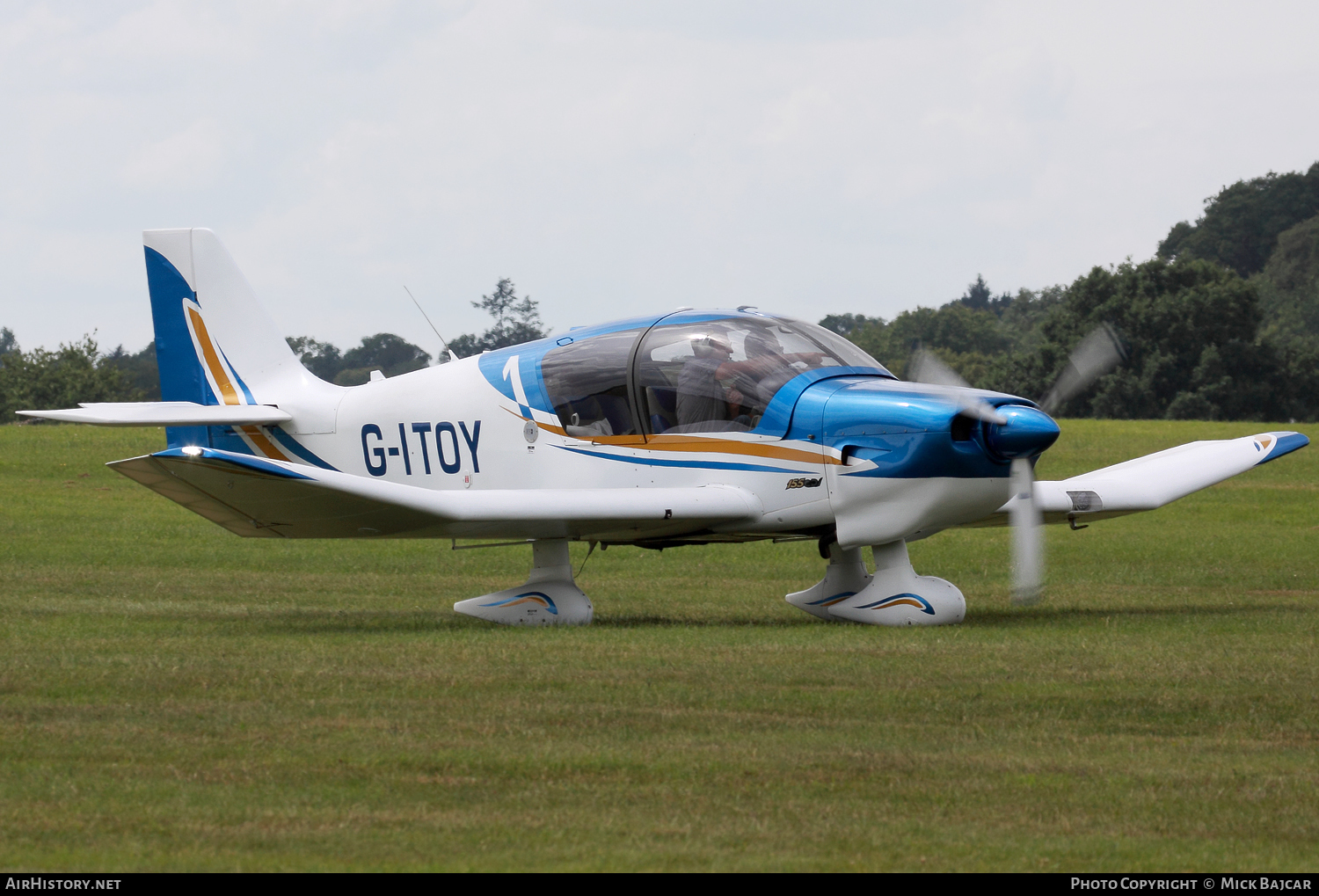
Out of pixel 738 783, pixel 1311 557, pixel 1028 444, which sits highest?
pixel 1028 444

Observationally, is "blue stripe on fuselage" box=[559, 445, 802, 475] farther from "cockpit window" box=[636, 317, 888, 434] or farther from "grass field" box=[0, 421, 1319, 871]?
"grass field" box=[0, 421, 1319, 871]

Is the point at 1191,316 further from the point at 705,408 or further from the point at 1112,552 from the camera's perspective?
the point at 705,408

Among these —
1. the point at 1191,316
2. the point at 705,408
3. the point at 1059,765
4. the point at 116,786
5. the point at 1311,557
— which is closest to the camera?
the point at 116,786

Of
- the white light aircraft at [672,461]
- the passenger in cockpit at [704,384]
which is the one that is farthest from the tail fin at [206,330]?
the passenger in cockpit at [704,384]

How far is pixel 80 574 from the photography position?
1759cm

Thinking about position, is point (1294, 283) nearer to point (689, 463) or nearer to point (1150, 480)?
point (1150, 480)

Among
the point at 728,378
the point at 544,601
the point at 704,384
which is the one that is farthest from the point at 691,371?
the point at 544,601

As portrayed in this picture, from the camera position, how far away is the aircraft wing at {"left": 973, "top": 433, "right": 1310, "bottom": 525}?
565 inches

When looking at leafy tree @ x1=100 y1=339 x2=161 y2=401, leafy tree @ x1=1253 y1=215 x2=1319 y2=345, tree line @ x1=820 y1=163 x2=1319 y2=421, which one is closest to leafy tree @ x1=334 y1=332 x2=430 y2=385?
leafy tree @ x1=100 y1=339 x2=161 y2=401

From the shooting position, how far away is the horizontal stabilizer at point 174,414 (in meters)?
14.1

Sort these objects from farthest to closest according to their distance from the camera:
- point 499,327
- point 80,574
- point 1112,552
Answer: point 499,327 → point 1112,552 → point 80,574

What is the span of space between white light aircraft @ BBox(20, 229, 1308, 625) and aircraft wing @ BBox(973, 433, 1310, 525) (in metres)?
0.05

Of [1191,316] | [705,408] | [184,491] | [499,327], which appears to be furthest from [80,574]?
[1191,316]

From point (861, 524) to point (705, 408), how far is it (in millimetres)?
1566
